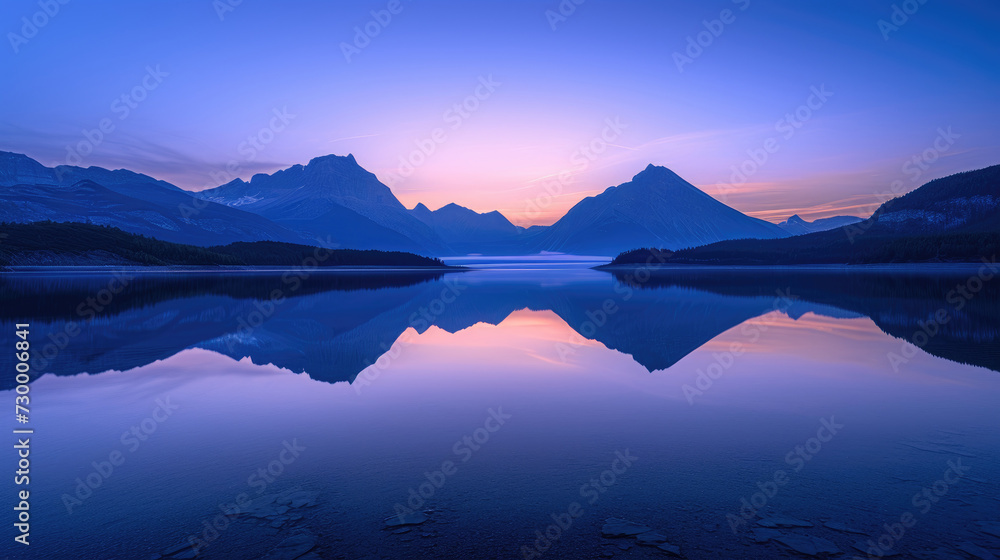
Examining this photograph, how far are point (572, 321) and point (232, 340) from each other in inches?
711

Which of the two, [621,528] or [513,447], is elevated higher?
[513,447]

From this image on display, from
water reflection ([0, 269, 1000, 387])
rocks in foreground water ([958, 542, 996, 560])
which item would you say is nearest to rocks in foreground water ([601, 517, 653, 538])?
rocks in foreground water ([958, 542, 996, 560])

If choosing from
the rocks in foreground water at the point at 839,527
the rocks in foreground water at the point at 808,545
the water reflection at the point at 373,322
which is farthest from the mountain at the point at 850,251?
the rocks in foreground water at the point at 808,545

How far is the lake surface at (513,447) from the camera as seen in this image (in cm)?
728

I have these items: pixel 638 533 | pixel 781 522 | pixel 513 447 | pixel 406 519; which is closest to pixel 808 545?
pixel 781 522

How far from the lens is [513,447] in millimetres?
10609

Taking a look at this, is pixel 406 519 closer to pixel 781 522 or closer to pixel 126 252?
pixel 781 522

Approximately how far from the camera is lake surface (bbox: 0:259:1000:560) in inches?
287

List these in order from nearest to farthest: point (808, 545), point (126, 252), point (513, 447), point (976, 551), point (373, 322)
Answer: point (976, 551)
point (808, 545)
point (513, 447)
point (373, 322)
point (126, 252)

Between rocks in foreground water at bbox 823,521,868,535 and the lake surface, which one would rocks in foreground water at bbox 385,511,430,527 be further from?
rocks in foreground water at bbox 823,521,868,535

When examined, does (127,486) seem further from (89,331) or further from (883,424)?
(89,331)

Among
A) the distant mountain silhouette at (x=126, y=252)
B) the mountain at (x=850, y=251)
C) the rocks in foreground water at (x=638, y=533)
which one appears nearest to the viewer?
the rocks in foreground water at (x=638, y=533)

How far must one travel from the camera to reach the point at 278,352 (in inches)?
838

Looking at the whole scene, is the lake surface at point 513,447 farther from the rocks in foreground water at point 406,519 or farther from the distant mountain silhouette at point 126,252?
the distant mountain silhouette at point 126,252
